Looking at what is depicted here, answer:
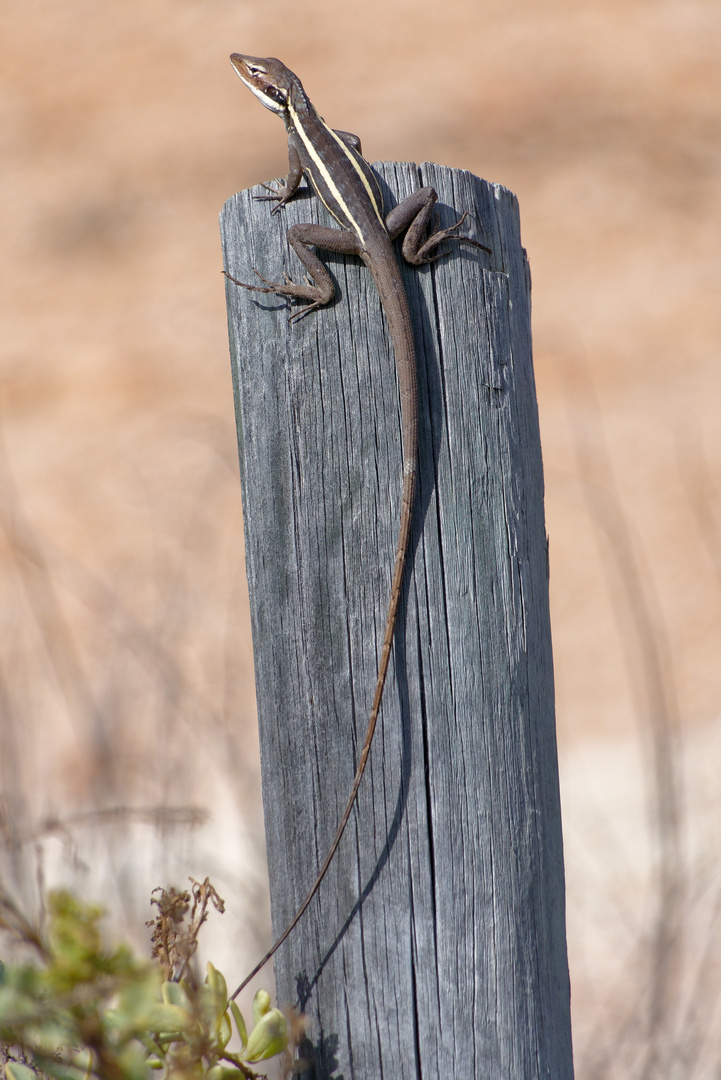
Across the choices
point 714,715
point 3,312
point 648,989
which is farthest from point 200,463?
point 648,989


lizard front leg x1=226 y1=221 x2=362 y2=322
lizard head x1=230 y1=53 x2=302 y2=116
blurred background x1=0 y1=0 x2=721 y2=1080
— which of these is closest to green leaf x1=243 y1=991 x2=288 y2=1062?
lizard front leg x1=226 y1=221 x2=362 y2=322

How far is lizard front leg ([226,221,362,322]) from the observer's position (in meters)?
1.35

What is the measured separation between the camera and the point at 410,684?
131 cm

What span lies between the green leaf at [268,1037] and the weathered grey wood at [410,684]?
5.3 inches

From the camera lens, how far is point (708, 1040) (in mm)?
3793

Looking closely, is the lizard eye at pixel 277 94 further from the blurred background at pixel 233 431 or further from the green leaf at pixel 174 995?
the blurred background at pixel 233 431

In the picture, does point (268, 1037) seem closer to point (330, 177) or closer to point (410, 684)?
point (410, 684)

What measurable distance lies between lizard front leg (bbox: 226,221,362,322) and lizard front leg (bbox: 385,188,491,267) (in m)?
0.08

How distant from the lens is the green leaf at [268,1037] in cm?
119

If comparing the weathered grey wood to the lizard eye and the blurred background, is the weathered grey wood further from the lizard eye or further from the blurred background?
the blurred background

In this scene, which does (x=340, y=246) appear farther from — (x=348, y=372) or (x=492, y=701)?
(x=492, y=701)

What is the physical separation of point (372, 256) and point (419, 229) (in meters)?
A: 0.10

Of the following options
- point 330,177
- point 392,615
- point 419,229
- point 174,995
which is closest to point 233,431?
point 330,177

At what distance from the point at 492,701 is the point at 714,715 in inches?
188
